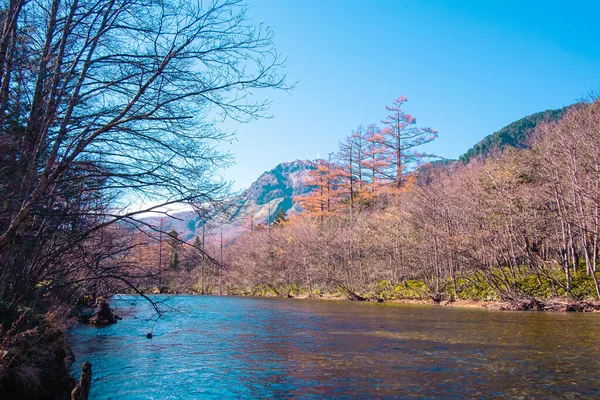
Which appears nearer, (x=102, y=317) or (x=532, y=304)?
(x=102, y=317)

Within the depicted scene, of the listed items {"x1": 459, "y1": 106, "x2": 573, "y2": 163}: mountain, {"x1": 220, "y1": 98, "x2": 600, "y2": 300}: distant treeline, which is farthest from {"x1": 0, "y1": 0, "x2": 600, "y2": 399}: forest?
{"x1": 459, "y1": 106, "x2": 573, "y2": 163}: mountain

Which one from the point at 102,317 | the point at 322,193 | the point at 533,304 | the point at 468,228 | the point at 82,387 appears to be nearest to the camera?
the point at 82,387

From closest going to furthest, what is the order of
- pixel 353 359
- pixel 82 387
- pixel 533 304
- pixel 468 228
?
pixel 82 387 < pixel 353 359 < pixel 533 304 < pixel 468 228

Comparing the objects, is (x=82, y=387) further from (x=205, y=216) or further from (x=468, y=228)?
(x=468, y=228)

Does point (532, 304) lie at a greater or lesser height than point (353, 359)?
lesser

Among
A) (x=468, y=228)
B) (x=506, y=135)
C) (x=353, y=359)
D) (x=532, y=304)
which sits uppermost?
(x=506, y=135)

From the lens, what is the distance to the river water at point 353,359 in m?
7.70

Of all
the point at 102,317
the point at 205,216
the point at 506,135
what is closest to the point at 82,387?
the point at 205,216

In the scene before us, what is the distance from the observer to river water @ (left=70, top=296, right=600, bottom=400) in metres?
7.70

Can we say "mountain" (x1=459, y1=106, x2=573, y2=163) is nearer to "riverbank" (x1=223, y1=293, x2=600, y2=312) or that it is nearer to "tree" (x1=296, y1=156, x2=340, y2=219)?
"tree" (x1=296, y1=156, x2=340, y2=219)

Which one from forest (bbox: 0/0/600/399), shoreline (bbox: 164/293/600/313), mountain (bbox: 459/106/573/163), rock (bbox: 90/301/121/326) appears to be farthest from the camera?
mountain (bbox: 459/106/573/163)

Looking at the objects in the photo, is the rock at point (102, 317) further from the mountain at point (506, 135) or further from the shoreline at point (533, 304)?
the mountain at point (506, 135)

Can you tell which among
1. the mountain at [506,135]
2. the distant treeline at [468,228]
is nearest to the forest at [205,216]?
the distant treeline at [468,228]

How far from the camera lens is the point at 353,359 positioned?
10320 millimetres
